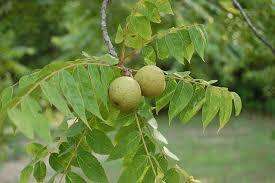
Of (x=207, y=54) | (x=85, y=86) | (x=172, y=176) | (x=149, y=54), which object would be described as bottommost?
(x=207, y=54)

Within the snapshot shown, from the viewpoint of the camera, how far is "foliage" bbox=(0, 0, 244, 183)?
201 centimetres

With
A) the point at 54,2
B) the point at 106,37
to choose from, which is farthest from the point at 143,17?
the point at 54,2

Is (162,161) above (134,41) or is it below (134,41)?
below

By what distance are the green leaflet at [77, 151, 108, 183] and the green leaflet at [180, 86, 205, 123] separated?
17.9 inches

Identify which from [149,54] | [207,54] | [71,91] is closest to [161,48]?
[149,54]

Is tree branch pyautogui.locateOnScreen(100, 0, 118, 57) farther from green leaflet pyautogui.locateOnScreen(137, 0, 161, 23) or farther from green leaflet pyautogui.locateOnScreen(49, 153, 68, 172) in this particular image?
green leaflet pyautogui.locateOnScreen(49, 153, 68, 172)

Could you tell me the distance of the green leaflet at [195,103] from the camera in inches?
93.2

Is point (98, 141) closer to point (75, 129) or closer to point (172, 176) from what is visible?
point (75, 129)

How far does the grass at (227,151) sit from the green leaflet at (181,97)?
8658mm

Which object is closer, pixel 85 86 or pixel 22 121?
pixel 22 121

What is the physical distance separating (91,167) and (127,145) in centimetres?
17

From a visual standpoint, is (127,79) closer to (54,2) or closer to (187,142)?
(54,2)

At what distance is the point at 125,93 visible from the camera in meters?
2.04

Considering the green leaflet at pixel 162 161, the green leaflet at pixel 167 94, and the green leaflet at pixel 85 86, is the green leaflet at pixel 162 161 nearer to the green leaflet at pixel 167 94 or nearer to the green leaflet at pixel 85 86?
the green leaflet at pixel 167 94
